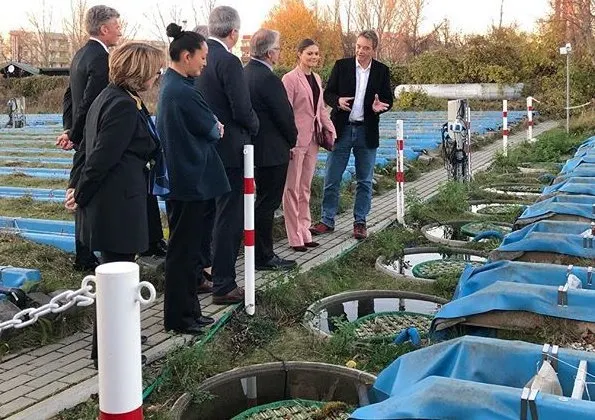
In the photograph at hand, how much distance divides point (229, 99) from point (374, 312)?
2069 millimetres

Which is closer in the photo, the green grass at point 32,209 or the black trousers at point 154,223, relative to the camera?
the black trousers at point 154,223

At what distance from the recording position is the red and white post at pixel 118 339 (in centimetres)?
206

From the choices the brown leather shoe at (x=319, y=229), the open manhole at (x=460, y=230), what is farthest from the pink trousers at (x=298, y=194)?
the open manhole at (x=460, y=230)

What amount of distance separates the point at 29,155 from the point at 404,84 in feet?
76.5

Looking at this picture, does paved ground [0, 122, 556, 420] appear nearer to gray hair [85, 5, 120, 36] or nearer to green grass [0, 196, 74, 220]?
gray hair [85, 5, 120, 36]

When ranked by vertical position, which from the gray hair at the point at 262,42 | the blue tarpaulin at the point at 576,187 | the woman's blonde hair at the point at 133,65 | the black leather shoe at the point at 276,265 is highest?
the gray hair at the point at 262,42

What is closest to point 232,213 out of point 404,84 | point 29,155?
point 29,155

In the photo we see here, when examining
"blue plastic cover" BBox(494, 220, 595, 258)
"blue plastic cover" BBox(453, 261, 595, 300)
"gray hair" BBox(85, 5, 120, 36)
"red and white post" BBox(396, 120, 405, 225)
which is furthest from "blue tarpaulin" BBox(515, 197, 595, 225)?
"gray hair" BBox(85, 5, 120, 36)

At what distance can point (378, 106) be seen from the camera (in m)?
7.50

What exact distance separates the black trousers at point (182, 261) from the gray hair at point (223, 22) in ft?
4.85

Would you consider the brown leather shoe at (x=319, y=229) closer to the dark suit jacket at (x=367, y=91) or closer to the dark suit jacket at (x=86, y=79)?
the dark suit jacket at (x=367, y=91)

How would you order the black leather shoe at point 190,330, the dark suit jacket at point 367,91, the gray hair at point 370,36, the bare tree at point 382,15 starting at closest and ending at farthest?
1. the black leather shoe at point 190,330
2. the gray hair at point 370,36
3. the dark suit jacket at point 367,91
4. the bare tree at point 382,15

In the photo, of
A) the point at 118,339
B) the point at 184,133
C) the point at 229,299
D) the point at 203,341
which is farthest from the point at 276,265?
the point at 118,339

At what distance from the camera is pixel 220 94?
543cm
